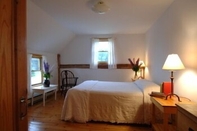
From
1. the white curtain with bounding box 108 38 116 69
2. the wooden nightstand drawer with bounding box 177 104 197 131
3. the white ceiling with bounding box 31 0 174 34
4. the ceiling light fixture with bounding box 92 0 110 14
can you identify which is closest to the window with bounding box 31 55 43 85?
the white ceiling with bounding box 31 0 174 34

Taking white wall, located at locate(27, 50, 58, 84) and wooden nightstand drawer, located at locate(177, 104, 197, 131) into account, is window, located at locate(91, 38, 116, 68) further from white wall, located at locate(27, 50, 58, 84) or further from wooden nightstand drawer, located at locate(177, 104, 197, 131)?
wooden nightstand drawer, located at locate(177, 104, 197, 131)

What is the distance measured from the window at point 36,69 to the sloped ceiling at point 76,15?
38 cm

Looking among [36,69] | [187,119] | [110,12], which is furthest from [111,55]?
[187,119]

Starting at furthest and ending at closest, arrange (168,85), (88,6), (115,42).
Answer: (115,42), (88,6), (168,85)

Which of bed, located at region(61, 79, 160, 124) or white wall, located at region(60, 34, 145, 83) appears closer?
bed, located at region(61, 79, 160, 124)

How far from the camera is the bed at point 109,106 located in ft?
8.80

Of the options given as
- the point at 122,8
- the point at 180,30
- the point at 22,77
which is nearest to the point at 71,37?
the point at 122,8

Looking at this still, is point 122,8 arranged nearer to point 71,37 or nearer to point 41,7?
point 41,7

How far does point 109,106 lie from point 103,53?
3083mm

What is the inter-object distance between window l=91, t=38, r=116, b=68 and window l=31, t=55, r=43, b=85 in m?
1.89

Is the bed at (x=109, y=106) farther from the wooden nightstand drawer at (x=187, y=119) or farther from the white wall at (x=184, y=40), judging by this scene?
the wooden nightstand drawer at (x=187, y=119)

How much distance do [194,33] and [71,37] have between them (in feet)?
14.2

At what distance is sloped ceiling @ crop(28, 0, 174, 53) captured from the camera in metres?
2.73

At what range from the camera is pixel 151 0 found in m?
2.57
